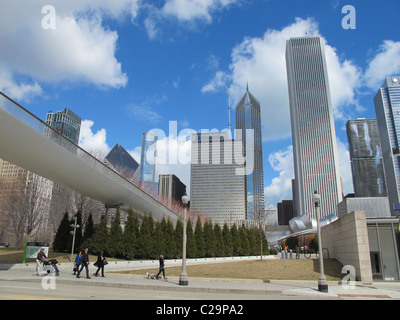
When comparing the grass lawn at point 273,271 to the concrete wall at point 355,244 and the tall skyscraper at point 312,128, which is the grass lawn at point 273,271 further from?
the tall skyscraper at point 312,128

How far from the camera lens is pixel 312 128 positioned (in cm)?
17375

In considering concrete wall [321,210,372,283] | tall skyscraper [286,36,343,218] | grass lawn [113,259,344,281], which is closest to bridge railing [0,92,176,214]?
grass lawn [113,259,344,281]

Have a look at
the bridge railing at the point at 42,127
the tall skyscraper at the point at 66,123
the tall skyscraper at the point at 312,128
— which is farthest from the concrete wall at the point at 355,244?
the tall skyscraper at the point at 312,128

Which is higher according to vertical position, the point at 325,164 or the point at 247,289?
the point at 325,164

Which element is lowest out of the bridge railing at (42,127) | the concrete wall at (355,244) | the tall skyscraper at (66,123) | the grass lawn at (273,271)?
the grass lawn at (273,271)

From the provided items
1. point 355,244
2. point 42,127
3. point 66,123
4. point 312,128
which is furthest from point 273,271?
point 312,128

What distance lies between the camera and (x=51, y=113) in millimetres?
153500

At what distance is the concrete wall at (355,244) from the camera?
61.9 feet

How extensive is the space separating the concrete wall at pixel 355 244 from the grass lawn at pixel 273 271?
1.18 metres

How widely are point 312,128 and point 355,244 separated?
16535cm

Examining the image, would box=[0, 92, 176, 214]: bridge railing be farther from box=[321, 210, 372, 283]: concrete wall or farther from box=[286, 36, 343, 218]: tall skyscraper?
box=[286, 36, 343, 218]: tall skyscraper
